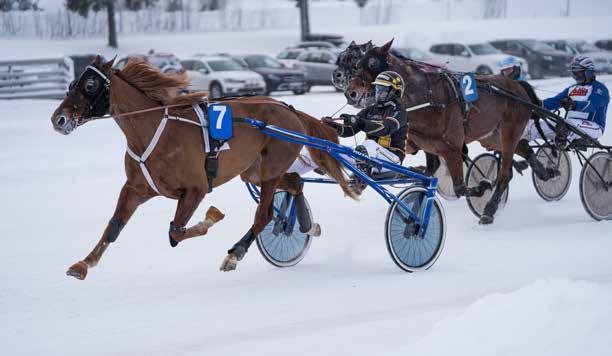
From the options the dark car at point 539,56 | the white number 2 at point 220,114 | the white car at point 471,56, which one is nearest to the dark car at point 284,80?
the white car at point 471,56

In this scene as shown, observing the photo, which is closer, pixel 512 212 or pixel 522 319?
pixel 522 319

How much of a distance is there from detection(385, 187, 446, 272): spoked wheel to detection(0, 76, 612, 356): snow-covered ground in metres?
0.17

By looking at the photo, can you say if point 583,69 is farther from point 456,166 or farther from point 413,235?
point 413,235

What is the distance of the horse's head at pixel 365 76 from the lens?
902 cm

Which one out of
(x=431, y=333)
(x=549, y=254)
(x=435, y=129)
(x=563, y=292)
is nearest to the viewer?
(x=431, y=333)

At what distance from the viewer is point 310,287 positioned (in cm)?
695

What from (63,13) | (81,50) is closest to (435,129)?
(81,50)

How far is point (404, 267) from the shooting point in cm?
732

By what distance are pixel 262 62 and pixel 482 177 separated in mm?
18690

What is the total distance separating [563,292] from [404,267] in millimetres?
1827

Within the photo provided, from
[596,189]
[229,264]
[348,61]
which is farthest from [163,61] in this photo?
[229,264]

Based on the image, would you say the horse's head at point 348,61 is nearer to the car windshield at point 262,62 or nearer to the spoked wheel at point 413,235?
the spoked wheel at point 413,235

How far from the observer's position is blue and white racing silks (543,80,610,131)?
10.2 metres

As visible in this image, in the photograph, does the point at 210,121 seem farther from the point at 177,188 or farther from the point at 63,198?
the point at 63,198
